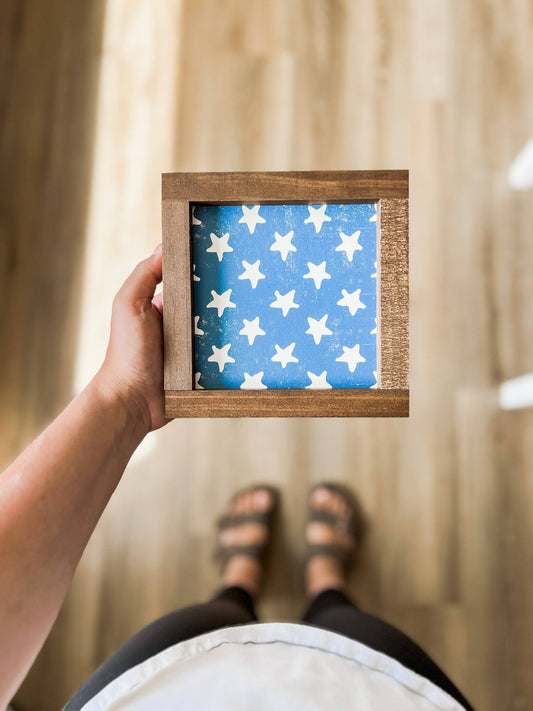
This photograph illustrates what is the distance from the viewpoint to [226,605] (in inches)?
38.2

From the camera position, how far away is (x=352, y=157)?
1.20 meters

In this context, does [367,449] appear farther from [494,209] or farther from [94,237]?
[94,237]

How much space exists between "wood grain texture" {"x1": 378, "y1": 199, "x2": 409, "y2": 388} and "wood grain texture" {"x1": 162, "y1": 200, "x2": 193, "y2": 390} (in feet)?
0.65

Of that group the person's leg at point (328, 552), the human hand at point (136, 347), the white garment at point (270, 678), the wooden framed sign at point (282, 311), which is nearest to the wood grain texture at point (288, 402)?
the wooden framed sign at point (282, 311)

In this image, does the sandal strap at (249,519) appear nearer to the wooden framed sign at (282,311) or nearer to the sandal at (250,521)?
the sandal at (250,521)

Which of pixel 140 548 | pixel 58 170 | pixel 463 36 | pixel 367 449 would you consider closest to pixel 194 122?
pixel 58 170

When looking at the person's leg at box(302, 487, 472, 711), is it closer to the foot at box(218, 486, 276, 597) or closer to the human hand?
the foot at box(218, 486, 276, 597)

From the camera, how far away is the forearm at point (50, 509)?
59 centimetres

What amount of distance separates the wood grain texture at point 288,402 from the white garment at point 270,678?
1.06 ft

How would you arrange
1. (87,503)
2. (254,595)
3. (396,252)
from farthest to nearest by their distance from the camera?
(254,595) < (87,503) < (396,252)

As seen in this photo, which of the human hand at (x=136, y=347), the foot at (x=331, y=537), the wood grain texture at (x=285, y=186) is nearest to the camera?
the wood grain texture at (x=285, y=186)

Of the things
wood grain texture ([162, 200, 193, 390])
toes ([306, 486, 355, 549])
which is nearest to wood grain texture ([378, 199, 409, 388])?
wood grain texture ([162, 200, 193, 390])

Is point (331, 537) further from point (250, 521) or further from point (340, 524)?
point (250, 521)

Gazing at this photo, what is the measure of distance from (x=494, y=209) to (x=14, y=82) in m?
1.10
